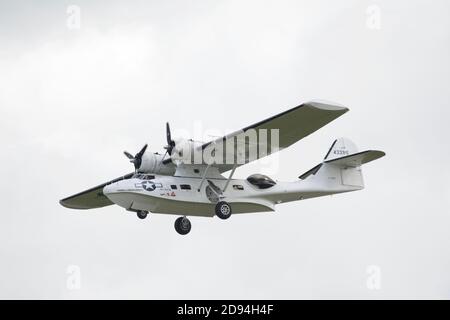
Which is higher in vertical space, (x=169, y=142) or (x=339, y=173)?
(x=169, y=142)

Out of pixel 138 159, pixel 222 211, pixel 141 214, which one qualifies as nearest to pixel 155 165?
pixel 138 159

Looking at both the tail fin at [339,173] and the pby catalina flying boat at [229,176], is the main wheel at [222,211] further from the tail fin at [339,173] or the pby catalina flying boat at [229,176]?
the tail fin at [339,173]

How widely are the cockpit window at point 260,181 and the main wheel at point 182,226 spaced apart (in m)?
2.55

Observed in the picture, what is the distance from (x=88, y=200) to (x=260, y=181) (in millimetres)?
6989

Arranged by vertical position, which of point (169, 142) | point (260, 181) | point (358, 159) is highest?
point (169, 142)

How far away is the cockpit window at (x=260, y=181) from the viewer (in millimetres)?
31580

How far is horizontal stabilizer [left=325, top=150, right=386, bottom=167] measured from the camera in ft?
103

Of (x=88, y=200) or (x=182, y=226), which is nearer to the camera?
(x=182, y=226)

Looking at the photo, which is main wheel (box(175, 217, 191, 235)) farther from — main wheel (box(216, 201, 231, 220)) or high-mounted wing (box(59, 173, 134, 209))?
high-mounted wing (box(59, 173, 134, 209))

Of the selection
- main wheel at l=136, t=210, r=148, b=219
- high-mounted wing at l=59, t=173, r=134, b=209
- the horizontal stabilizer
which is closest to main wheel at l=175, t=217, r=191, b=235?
main wheel at l=136, t=210, r=148, b=219

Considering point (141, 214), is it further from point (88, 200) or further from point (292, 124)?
point (292, 124)

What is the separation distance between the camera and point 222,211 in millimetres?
30391

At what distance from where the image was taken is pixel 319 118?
2866 centimetres

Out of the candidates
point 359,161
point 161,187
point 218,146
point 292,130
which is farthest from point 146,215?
point 359,161
